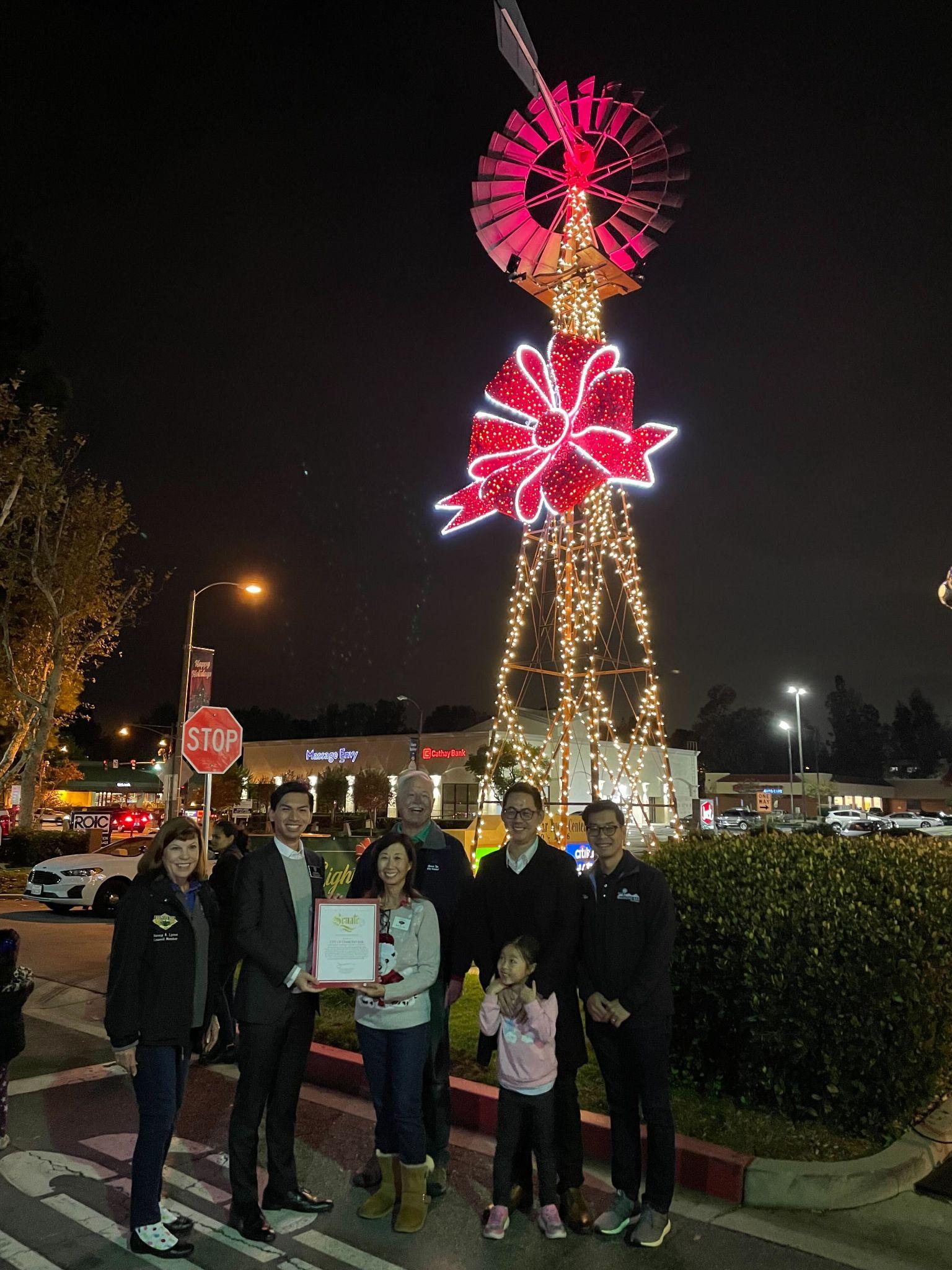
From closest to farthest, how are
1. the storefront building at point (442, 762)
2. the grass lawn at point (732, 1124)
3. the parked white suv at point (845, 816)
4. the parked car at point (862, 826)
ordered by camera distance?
the grass lawn at point (732, 1124), the parked car at point (862, 826), the storefront building at point (442, 762), the parked white suv at point (845, 816)

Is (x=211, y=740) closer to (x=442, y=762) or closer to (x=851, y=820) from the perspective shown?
(x=442, y=762)

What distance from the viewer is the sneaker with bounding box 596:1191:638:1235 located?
164 inches

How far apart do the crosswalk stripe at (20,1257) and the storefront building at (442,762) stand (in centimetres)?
3562

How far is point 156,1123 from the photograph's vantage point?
13.0ft

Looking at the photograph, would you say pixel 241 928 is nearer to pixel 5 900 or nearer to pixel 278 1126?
pixel 278 1126

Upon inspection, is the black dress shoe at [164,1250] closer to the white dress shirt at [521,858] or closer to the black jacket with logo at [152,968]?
the black jacket with logo at [152,968]

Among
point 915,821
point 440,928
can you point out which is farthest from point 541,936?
point 915,821

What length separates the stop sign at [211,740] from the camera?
38.2ft

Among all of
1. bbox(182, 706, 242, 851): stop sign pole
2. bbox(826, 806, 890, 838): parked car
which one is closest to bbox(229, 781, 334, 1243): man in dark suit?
bbox(182, 706, 242, 851): stop sign pole

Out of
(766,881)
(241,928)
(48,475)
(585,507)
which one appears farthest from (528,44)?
(48,475)

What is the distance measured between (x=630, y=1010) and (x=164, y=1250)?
228cm

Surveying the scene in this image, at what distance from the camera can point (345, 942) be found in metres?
4.20

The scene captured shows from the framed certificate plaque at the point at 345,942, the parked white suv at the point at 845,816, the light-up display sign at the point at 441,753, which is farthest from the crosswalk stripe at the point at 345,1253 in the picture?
the parked white suv at the point at 845,816

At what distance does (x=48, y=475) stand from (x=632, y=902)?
22.3 metres
